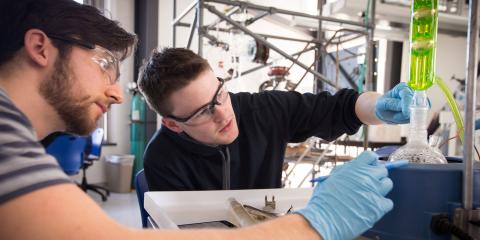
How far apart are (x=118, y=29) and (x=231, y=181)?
69cm

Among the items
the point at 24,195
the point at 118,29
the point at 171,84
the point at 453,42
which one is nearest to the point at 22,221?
the point at 24,195

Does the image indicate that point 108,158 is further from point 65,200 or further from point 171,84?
point 65,200

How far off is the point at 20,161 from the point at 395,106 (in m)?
0.95

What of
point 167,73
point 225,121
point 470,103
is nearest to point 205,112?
point 225,121

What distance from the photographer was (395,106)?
1.03m

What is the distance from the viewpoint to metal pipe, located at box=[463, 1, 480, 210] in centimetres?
51

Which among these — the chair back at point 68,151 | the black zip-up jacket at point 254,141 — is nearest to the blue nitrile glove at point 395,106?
the black zip-up jacket at point 254,141

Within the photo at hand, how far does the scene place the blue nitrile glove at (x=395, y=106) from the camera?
0.96 meters

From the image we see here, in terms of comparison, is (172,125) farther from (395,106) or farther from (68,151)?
(68,151)

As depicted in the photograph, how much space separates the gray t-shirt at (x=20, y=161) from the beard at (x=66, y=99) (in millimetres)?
207

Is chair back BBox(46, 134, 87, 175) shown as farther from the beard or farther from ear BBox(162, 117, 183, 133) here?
the beard

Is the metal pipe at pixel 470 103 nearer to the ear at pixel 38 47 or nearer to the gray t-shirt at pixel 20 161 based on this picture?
the gray t-shirt at pixel 20 161

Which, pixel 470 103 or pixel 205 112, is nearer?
pixel 470 103

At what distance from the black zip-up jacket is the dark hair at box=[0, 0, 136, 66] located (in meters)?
0.43
